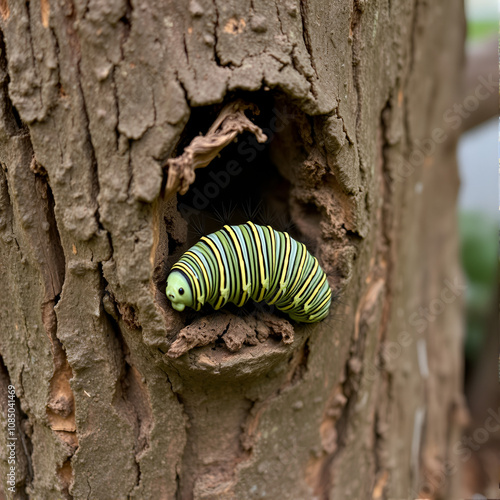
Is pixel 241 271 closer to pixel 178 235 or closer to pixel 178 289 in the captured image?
pixel 178 289

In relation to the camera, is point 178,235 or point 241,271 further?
point 178,235

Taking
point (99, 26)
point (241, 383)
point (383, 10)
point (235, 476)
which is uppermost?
point (383, 10)

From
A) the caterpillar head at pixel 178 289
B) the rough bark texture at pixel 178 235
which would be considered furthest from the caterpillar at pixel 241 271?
the rough bark texture at pixel 178 235

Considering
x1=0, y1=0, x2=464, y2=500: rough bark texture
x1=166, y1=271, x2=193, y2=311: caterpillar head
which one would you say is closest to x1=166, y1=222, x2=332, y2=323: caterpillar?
x1=166, y1=271, x2=193, y2=311: caterpillar head

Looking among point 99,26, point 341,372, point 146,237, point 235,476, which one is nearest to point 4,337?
point 146,237

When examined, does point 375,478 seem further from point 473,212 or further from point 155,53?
point 473,212

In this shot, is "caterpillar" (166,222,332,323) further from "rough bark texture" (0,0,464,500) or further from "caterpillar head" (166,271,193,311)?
"rough bark texture" (0,0,464,500)

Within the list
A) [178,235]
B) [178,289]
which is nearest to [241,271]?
[178,289]
